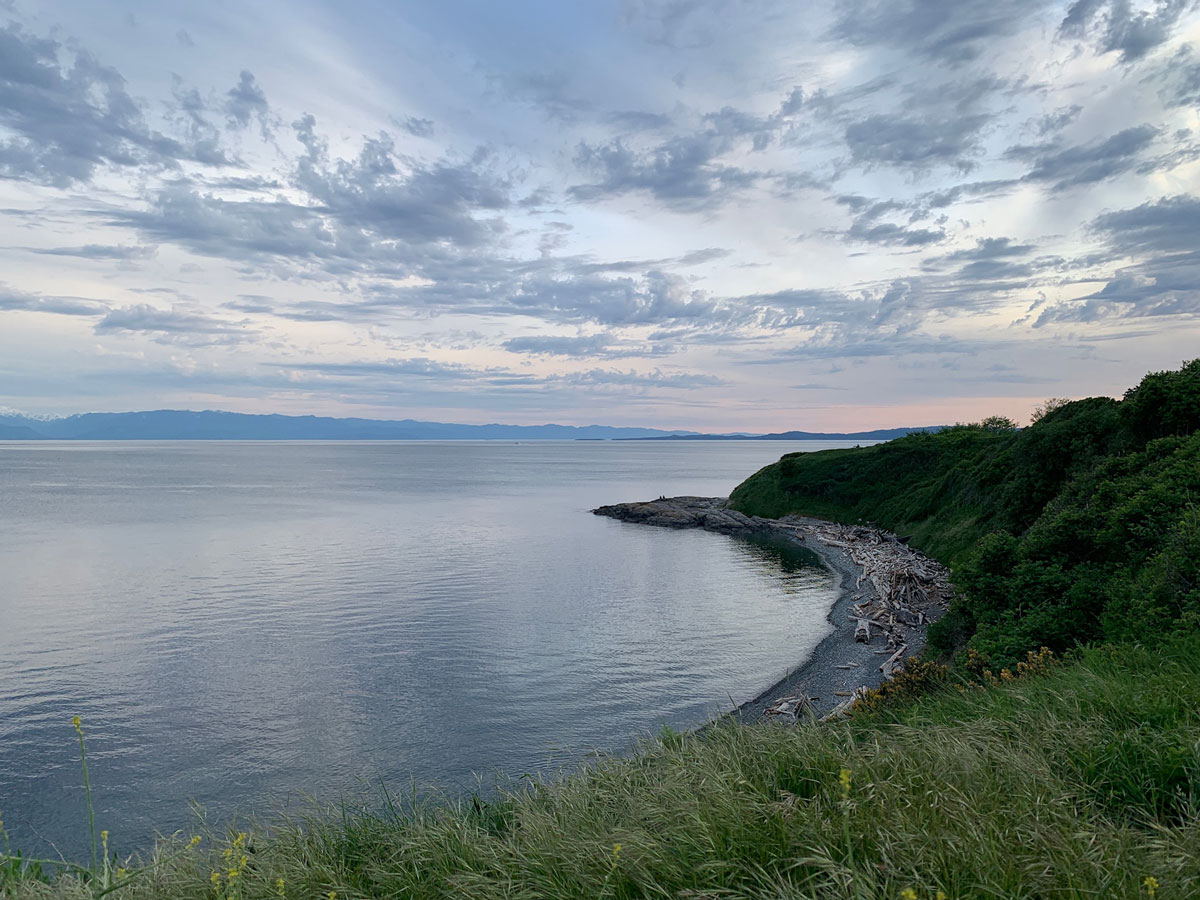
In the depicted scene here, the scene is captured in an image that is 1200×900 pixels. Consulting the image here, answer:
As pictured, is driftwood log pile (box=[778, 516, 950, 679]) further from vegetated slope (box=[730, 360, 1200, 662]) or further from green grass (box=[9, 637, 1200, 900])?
green grass (box=[9, 637, 1200, 900])

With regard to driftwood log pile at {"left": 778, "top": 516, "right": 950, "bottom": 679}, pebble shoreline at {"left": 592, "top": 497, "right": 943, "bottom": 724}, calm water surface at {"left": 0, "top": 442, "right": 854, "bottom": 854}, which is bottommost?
calm water surface at {"left": 0, "top": 442, "right": 854, "bottom": 854}

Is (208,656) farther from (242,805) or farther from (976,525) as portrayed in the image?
(976,525)

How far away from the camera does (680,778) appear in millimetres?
8148

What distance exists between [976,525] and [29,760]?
4657 cm

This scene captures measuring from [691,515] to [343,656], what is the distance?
57.4m

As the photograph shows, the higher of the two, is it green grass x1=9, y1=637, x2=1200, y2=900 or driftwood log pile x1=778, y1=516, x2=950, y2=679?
green grass x1=9, y1=637, x2=1200, y2=900

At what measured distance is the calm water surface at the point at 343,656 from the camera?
19250 millimetres

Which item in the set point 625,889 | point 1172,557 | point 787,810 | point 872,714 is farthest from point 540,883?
point 1172,557

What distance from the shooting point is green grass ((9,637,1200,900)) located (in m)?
5.18

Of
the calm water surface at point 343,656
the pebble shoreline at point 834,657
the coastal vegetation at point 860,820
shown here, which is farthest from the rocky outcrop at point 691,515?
the coastal vegetation at point 860,820

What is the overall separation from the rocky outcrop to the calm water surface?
1013cm

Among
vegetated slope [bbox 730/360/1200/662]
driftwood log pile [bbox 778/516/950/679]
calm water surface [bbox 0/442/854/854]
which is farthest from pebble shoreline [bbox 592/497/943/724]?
vegetated slope [bbox 730/360/1200/662]

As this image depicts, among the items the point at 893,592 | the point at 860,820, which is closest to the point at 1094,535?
the point at 860,820

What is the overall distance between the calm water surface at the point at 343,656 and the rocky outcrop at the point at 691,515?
399 inches
